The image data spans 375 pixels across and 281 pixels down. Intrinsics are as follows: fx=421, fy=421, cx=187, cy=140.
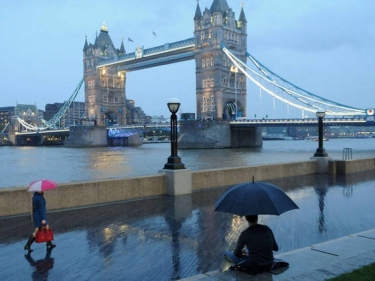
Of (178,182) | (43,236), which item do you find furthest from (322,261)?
(178,182)

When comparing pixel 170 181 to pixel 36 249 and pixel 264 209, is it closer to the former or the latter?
pixel 36 249

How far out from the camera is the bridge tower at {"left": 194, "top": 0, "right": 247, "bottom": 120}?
83938 mm

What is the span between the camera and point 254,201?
486cm

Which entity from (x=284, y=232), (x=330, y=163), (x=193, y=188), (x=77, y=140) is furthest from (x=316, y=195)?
(x=77, y=140)

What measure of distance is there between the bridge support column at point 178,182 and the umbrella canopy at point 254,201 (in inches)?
272

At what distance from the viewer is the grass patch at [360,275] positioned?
4609 mm

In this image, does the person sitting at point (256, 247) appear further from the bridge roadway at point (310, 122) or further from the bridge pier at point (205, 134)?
the bridge pier at point (205, 134)

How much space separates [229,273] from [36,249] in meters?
3.56

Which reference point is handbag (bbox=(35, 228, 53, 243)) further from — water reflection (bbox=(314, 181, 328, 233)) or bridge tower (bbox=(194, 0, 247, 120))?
bridge tower (bbox=(194, 0, 247, 120))

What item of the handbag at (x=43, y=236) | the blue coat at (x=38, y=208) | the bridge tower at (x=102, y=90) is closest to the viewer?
the handbag at (x=43, y=236)

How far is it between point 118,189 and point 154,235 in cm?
357

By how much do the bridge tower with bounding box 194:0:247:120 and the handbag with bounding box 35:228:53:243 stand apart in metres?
75.4

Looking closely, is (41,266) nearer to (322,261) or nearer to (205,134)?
(322,261)

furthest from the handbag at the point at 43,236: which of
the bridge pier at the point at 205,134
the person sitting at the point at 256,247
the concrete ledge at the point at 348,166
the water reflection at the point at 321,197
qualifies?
the bridge pier at the point at 205,134
